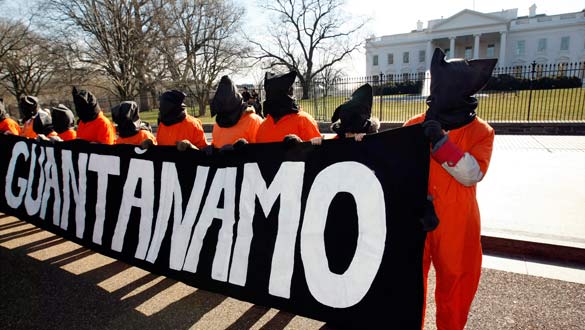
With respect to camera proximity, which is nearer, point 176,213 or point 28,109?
point 176,213

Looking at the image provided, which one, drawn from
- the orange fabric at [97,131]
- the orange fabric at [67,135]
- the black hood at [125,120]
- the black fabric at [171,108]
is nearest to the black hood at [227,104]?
the black fabric at [171,108]

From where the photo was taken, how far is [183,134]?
13.0ft

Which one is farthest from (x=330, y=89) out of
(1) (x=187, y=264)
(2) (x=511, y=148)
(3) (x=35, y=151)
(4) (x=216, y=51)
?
(4) (x=216, y=51)

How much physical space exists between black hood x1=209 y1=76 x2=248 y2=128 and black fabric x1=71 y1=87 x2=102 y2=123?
219cm

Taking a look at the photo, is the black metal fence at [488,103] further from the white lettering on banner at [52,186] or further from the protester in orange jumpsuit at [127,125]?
the white lettering on banner at [52,186]

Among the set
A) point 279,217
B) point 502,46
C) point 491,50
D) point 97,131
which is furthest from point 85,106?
point 491,50

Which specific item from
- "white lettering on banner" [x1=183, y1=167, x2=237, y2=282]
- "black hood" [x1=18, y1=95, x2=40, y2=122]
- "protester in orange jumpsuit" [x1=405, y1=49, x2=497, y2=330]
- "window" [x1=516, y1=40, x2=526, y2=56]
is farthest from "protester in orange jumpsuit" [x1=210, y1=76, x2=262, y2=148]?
"window" [x1=516, y1=40, x2=526, y2=56]

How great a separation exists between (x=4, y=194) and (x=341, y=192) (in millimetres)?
5760

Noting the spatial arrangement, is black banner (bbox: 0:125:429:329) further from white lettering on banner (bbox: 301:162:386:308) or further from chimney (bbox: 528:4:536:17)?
chimney (bbox: 528:4:536:17)

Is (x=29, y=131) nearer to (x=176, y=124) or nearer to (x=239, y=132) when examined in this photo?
(x=176, y=124)

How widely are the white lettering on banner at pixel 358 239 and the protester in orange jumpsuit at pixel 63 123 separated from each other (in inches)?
186

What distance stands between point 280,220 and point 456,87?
1.53m

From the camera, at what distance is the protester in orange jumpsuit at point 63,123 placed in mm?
5414

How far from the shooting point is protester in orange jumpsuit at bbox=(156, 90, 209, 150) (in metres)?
3.94
